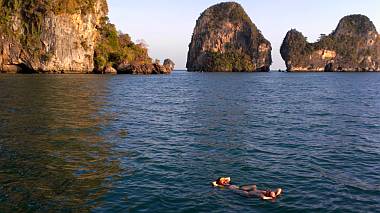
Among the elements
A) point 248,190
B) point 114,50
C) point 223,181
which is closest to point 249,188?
point 248,190

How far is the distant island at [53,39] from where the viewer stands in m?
115

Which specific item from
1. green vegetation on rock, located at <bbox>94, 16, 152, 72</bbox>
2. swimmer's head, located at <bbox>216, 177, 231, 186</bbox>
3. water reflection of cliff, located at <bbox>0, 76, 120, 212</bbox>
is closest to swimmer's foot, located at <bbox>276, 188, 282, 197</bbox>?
swimmer's head, located at <bbox>216, 177, 231, 186</bbox>

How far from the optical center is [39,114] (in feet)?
118

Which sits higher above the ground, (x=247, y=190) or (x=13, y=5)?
(x=13, y=5)

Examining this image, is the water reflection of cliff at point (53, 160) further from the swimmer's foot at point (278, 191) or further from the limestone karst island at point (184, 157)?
the swimmer's foot at point (278, 191)

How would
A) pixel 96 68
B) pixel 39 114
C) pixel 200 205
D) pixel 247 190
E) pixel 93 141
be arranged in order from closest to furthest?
pixel 200 205 < pixel 247 190 < pixel 93 141 < pixel 39 114 < pixel 96 68

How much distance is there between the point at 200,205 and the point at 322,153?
475 inches

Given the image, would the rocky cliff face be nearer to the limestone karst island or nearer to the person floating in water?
the limestone karst island

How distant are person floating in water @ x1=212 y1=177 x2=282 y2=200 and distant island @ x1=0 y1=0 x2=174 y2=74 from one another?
111169 mm

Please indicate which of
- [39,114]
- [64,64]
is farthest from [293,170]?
[64,64]

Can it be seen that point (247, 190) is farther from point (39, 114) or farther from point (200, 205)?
point (39, 114)

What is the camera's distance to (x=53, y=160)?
2092 centimetres

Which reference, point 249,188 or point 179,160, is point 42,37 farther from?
point 249,188

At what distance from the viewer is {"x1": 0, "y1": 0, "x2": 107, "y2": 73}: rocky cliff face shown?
11469 cm
